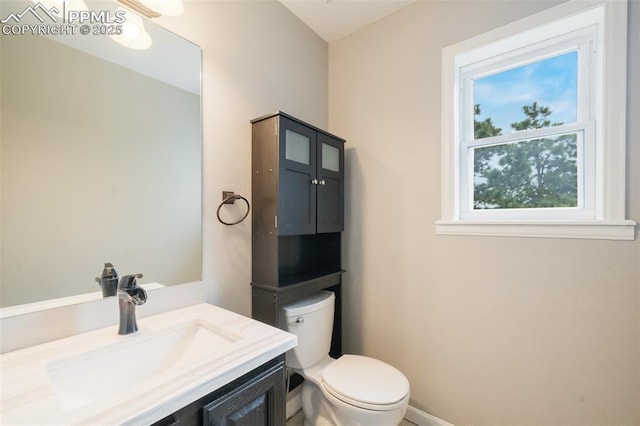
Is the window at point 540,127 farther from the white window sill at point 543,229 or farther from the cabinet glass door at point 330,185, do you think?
the cabinet glass door at point 330,185

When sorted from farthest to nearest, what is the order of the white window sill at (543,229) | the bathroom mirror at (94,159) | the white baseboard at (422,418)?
the white baseboard at (422,418) → the white window sill at (543,229) → the bathroom mirror at (94,159)

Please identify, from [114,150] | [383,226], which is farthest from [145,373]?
[383,226]

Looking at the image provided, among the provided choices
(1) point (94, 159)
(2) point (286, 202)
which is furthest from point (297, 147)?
(1) point (94, 159)

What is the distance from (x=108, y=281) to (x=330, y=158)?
4.05 feet

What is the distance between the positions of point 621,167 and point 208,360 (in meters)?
1.66

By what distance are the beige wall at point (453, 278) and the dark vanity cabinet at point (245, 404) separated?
101 centimetres

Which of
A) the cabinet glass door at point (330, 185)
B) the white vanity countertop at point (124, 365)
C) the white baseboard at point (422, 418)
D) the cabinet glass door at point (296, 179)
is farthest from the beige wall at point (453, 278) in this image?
the white vanity countertop at point (124, 365)

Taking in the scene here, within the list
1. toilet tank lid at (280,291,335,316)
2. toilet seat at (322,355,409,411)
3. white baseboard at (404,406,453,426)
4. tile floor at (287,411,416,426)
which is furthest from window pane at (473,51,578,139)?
tile floor at (287,411,416,426)

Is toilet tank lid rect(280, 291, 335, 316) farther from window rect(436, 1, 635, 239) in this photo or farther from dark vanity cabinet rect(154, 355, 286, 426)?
window rect(436, 1, 635, 239)

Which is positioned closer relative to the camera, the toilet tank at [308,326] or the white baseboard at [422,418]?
the toilet tank at [308,326]

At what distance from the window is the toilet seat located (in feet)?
2.66

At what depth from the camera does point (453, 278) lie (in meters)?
1.43

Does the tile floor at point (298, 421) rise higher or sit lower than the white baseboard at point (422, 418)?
lower

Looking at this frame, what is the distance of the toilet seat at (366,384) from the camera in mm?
1133
